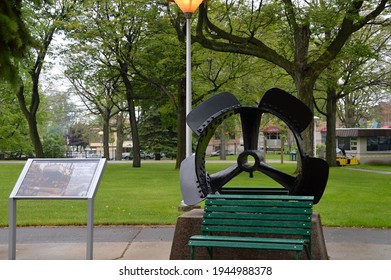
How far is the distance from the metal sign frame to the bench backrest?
1405 millimetres

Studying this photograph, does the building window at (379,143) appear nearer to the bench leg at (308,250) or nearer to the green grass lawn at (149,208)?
the green grass lawn at (149,208)

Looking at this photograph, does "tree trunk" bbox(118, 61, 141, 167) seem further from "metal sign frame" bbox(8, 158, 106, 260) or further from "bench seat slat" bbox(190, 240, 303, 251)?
"bench seat slat" bbox(190, 240, 303, 251)

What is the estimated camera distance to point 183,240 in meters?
6.71

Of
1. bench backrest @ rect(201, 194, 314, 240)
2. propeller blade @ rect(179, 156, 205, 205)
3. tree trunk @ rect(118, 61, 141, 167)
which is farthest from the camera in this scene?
tree trunk @ rect(118, 61, 141, 167)

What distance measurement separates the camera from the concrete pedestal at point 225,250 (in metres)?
6.38

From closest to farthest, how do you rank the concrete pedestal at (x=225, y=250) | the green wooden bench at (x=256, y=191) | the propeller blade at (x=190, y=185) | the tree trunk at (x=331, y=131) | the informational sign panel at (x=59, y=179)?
the concrete pedestal at (x=225, y=250) < the informational sign panel at (x=59, y=179) < the propeller blade at (x=190, y=185) < the green wooden bench at (x=256, y=191) < the tree trunk at (x=331, y=131)

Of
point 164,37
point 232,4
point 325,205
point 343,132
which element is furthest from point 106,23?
point 343,132

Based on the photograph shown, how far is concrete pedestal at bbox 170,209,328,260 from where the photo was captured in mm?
6383

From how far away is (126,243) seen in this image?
855 centimetres

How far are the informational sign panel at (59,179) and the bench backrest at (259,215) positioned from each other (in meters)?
1.48

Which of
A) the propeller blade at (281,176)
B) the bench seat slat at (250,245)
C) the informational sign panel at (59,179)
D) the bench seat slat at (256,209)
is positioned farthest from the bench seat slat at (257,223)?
the informational sign panel at (59,179)

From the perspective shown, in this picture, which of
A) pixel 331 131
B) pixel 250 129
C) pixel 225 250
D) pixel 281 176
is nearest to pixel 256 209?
pixel 225 250

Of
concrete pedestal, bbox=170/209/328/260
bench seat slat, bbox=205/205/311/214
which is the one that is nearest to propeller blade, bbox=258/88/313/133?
concrete pedestal, bbox=170/209/328/260
